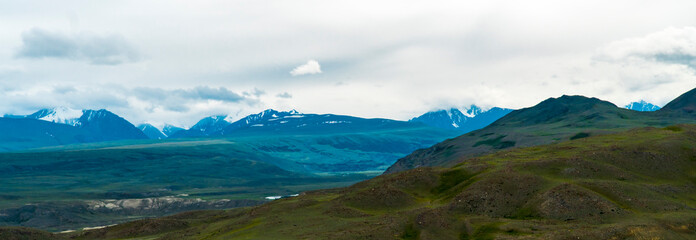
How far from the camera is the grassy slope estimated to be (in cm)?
8381

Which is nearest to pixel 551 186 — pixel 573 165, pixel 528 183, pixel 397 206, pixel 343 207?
pixel 528 183

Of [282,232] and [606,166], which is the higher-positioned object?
[606,166]

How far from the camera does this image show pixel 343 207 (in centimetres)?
10700

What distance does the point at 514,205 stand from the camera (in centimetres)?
9606

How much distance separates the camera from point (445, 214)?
308 ft

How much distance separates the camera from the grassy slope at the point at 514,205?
8381cm

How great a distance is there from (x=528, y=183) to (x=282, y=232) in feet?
150

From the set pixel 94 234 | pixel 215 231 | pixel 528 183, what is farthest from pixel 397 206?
pixel 94 234

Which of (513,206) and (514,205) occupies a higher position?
(514,205)

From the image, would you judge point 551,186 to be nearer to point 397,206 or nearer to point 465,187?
point 465,187

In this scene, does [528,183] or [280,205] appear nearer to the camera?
[528,183]

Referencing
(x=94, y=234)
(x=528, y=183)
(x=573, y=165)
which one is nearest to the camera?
(x=528, y=183)

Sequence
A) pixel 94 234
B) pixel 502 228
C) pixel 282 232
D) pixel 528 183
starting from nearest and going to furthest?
pixel 502 228
pixel 282 232
pixel 528 183
pixel 94 234

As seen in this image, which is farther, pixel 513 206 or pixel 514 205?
pixel 514 205
